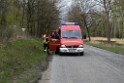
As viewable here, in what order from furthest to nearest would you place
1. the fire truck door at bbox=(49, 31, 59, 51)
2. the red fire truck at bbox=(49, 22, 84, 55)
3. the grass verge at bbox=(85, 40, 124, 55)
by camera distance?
the grass verge at bbox=(85, 40, 124, 55) < the fire truck door at bbox=(49, 31, 59, 51) < the red fire truck at bbox=(49, 22, 84, 55)

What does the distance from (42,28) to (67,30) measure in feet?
134

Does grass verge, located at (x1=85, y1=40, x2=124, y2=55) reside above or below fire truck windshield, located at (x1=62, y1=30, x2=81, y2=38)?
below

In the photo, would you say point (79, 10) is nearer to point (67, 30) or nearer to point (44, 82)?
point (67, 30)

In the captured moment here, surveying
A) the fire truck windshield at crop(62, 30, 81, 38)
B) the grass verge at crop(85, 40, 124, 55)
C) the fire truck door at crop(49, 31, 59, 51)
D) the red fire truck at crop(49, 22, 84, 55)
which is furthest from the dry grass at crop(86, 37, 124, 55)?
the fire truck door at crop(49, 31, 59, 51)

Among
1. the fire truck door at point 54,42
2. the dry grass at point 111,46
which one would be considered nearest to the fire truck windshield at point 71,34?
the fire truck door at point 54,42

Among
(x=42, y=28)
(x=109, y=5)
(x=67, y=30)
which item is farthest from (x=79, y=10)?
(x=67, y=30)

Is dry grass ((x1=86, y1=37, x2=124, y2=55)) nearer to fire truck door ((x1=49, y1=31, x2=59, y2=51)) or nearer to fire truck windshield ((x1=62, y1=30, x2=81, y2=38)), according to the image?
fire truck windshield ((x1=62, y1=30, x2=81, y2=38))

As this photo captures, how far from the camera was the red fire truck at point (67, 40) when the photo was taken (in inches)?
1016

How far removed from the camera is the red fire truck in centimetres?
2581

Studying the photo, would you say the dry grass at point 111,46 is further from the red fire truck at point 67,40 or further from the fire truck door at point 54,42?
the fire truck door at point 54,42

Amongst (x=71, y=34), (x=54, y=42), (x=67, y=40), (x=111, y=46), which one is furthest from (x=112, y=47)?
(x=67, y=40)

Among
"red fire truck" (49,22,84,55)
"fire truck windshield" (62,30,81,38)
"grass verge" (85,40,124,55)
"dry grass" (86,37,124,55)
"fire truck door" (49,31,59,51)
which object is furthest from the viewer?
"dry grass" (86,37,124,55)

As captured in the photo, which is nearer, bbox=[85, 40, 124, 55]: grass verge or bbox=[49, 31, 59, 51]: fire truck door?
bbox=[49, 31, 59, 51]: fire truck door

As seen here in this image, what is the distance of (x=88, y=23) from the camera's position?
85625mm
